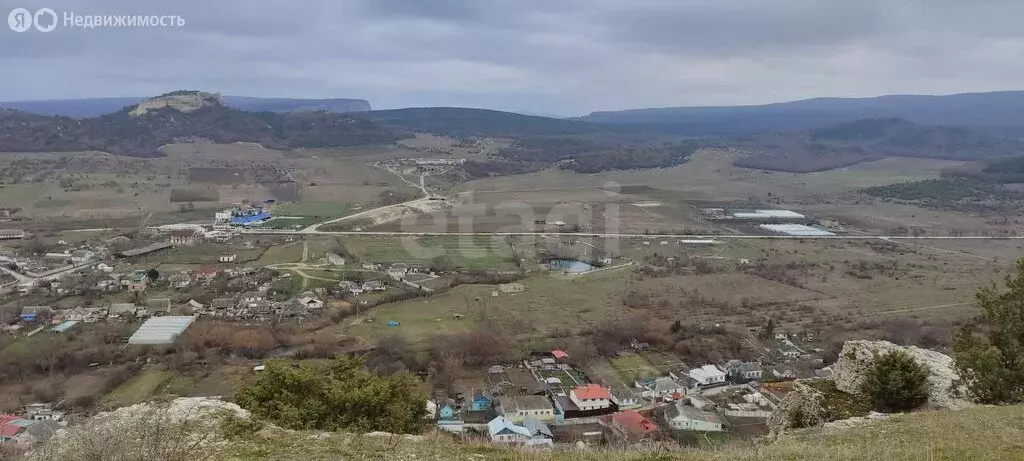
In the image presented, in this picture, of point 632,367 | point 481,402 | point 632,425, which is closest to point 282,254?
point 481,402

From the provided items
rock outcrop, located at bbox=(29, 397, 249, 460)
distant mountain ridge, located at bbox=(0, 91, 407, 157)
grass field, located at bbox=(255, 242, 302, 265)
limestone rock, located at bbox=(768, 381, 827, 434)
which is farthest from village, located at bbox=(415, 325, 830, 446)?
distant mountain ridge, located at bbox=(0, 91, 407, 157)

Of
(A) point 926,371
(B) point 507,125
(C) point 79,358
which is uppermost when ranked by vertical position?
(B) point 507,125

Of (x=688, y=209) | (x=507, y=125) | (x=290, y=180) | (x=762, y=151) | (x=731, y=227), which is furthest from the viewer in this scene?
(x=507, y=125)

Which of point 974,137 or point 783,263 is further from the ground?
point 974,137

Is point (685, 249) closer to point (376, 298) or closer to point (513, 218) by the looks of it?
point (513, 218)

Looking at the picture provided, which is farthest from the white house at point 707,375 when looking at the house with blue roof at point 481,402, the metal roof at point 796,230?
the metal roof at point 796,230

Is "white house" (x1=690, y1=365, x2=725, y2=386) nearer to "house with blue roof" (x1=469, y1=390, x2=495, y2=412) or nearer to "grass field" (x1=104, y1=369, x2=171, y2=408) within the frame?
"house with blue roof" (x1=469, y1=390, x2=495, y2=412)

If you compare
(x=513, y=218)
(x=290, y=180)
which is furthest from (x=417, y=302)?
(x=290, y=180)

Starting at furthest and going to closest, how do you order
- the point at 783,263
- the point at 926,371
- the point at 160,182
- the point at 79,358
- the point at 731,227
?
1. the point at 160,182
2. the point at 731,227
3. the point at 783,263
4. the point at 79,358
5. the point at 926,371
